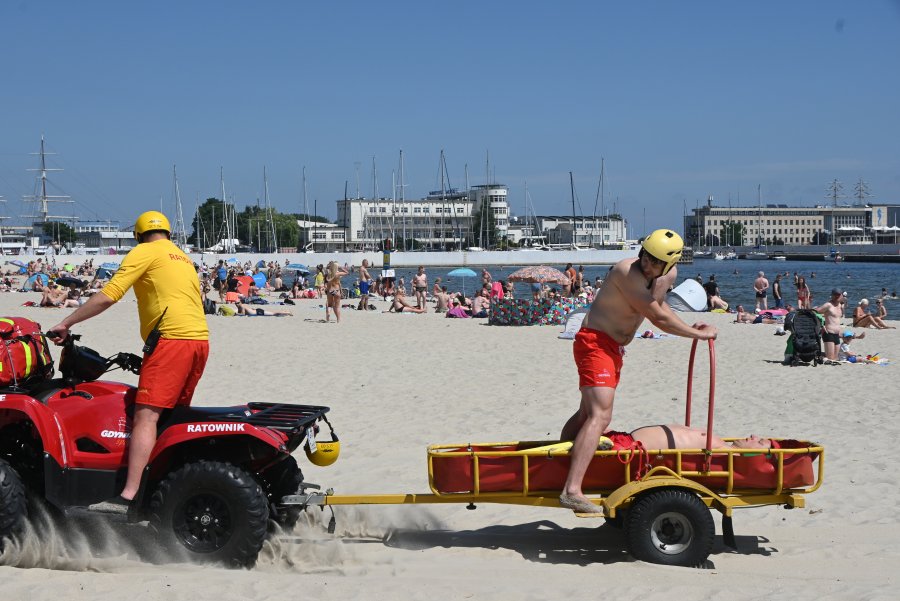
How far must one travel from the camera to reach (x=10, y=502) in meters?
5.18

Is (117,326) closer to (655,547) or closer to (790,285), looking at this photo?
(655,547)

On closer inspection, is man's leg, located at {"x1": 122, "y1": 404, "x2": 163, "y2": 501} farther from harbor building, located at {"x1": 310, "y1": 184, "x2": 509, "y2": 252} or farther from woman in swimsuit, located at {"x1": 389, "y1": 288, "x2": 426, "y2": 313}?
harbor building, located at {"x1": 310, "y1": 184, "x2": 509, "y2": 252}

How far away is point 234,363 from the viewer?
48.6 feet

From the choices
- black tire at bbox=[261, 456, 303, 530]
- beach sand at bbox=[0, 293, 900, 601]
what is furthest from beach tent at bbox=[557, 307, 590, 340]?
black tire at bbox=[261, 456, 303, 530]

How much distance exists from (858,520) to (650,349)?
10.6 m

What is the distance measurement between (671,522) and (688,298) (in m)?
24.7

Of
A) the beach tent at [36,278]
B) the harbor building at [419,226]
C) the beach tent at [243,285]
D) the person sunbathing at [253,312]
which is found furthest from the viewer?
the harbor building at [419,226]

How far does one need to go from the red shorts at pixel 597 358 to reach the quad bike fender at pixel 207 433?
1790mm

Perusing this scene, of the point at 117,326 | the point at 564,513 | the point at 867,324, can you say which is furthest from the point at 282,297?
the point at 564,513

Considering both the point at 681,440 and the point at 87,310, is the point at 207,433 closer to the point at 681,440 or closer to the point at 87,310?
the point at 87,310

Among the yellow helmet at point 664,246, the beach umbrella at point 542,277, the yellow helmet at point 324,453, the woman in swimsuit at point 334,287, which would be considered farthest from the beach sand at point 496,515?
the beach umbrella at point 542,277

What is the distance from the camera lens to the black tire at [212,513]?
5234mm

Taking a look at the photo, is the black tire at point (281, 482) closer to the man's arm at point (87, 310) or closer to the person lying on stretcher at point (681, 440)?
the man's arm at point (87, 310)

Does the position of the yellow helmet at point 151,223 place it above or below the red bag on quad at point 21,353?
above
